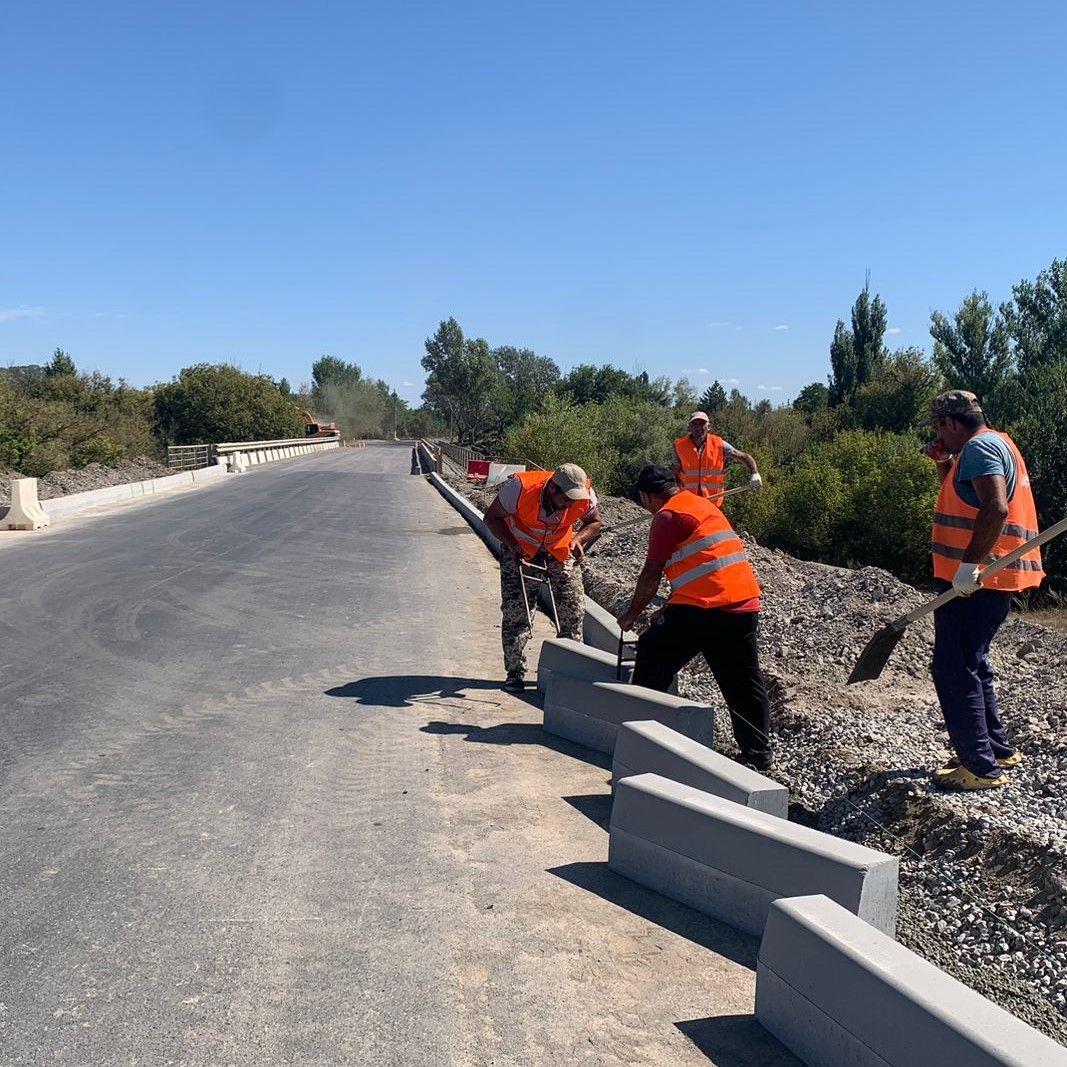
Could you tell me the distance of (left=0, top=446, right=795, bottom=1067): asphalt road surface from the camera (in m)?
3.14

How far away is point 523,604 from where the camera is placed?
7.27m

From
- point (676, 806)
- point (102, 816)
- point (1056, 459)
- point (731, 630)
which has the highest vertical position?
point (1056, 459)

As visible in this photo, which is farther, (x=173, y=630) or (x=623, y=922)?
(x=173, y=630)

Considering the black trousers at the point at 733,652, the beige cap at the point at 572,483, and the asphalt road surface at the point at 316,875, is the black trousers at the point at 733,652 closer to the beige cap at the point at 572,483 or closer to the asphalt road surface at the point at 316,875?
the asphalt road surface at the point at 316,875

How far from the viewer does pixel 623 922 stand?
3938mm

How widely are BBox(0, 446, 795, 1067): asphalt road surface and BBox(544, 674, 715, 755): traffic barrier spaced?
202mm

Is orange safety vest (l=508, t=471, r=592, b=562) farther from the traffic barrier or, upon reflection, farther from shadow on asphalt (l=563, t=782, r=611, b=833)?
shadow on asphalt (l=563, t=782, r=611, b=833)

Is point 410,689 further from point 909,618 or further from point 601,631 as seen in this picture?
point 909,618

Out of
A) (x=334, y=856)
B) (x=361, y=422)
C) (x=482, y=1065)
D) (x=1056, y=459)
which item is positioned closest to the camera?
(x=482, y=1065)

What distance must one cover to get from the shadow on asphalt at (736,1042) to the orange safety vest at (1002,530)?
241 centimetres

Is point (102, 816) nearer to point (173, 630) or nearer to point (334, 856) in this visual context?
point (334, 856)

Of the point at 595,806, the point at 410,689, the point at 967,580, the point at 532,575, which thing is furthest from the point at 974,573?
the point at 410,689

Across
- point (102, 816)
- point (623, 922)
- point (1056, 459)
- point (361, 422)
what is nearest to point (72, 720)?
point (102, 816)

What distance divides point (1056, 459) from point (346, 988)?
542 inches
